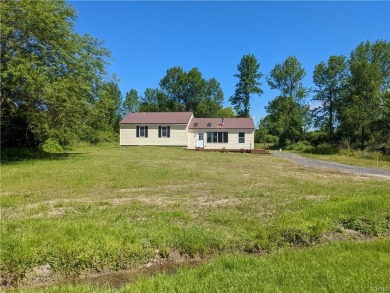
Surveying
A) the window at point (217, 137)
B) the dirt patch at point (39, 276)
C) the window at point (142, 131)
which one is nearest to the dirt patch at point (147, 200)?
the dirt patch at point (39, 276)

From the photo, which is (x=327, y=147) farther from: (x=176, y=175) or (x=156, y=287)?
(x=156, y=287)

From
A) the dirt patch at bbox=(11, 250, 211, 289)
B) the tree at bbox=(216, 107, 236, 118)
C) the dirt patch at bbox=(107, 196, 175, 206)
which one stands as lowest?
the dirt patch at bbox=(11, 250, 211, 289)

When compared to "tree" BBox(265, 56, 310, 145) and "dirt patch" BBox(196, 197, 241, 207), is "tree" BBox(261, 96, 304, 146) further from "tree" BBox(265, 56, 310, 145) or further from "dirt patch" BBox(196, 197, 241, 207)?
"dirt patch" BBox(196, 197, 241, 207)

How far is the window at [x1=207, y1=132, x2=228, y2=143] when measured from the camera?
34.6m

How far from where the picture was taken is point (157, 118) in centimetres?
3631

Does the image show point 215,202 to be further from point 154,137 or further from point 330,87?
point 330,87

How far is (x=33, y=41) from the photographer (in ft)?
49.7

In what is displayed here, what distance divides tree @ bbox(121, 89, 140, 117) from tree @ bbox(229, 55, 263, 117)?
2201 cm

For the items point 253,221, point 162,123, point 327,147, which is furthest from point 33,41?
point 327,147

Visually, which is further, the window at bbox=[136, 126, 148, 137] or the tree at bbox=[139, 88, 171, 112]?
the tree at bbox=[139, 88, 171, 112]

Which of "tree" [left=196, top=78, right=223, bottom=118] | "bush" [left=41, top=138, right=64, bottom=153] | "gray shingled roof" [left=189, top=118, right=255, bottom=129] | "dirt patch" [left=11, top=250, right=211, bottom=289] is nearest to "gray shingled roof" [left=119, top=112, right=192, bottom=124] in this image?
"gray shingled roof" [left=189, top=118, right=255, bottom=129]

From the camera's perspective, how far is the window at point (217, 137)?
34.6 m

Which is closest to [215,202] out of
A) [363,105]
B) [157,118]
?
[157,118]

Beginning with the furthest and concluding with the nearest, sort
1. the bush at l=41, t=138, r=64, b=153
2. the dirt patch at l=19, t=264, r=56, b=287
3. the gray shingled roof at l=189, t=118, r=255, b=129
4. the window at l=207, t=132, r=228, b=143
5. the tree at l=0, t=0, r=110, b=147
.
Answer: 1. the window at l=207, t=132, r=228, b=143
2. the gray shingled roof at l=189, t=118, r=255, b=129
3. the bush at l=41, t=138, r=64, b=153
4. the tree at l=0, t=0, r=110, b=147
5. the dirt patch at l=19, t=264, r=56, b=287
